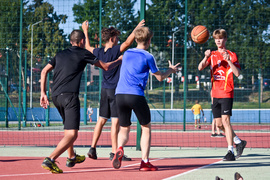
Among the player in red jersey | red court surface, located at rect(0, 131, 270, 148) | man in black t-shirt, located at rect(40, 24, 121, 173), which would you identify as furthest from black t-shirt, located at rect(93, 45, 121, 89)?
red court surface, located at rect(0, 131, 270, 148)

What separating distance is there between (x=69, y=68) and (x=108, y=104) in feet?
4.71

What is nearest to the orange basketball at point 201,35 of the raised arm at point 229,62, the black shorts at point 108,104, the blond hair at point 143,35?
the raised arm at point 229,62

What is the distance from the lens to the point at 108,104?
7.12 m

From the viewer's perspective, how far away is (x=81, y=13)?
14945 millimetres

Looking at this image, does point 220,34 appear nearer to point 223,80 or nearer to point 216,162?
point 223,80

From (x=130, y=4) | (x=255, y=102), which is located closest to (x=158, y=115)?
(x=255, y=102)

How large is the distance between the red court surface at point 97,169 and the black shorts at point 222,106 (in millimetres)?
832

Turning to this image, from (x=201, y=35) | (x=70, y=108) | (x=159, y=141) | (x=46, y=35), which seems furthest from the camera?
(x=46, y=35)

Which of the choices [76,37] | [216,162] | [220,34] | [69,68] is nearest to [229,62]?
[220,34]

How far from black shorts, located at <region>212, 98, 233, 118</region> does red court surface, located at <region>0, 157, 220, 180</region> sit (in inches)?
32.8

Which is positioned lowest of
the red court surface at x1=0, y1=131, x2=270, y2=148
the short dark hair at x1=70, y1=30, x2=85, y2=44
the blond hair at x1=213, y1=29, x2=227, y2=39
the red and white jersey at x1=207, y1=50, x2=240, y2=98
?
the red court surface at x1=0, y1=131, x2=270, y2=148

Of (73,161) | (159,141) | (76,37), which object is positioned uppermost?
(76,37)

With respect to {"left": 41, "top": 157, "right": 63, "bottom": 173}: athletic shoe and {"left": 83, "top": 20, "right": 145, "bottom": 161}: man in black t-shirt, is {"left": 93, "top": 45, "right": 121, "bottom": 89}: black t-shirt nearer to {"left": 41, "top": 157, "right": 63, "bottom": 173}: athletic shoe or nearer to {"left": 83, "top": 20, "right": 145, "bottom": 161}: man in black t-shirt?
{"left": 83, "top": 20, "right": 145, "bottom": 161}: man in black t-shirt

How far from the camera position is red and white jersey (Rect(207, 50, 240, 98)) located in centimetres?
742
